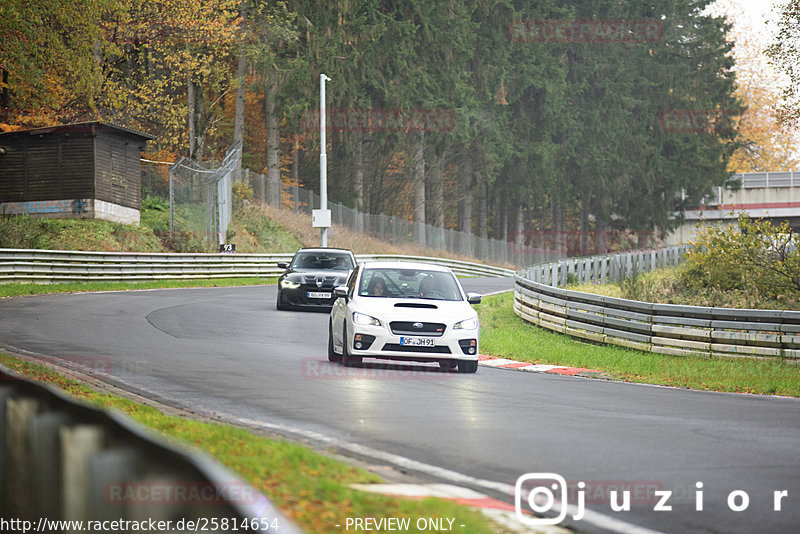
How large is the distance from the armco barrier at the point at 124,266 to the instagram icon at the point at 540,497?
25820 millimetres

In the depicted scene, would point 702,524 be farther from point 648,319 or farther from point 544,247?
point 544,247

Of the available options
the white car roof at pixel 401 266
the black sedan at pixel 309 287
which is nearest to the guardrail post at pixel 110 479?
the white car roof at pixel 401 266

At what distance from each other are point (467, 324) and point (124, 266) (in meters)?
22.1

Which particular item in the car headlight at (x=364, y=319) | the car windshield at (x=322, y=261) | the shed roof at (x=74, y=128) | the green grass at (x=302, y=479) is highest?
the shed roof at (x=74, y=128)

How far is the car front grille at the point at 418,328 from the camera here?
1535 cm

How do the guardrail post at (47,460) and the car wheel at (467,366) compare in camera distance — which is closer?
the guardrail post at (47,460)

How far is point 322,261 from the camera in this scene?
27375 mm

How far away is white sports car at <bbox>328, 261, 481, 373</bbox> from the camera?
15.3 m

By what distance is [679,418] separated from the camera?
36.8 ft

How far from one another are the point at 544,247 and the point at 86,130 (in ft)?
152

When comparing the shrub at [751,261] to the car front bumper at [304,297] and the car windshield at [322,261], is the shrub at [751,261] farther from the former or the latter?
the car front bumper at [304,297]

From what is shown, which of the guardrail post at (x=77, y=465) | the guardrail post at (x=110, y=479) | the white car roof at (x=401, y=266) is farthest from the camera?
the white car roof at (x=401, y=266)

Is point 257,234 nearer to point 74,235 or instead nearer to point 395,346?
point 74,235

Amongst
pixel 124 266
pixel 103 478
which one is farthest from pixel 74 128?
pixel 103 478
